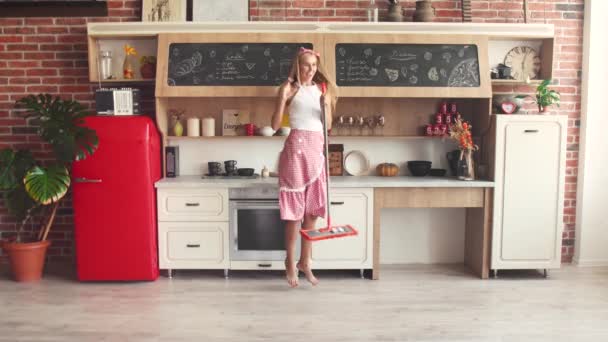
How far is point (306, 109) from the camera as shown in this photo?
3.57m

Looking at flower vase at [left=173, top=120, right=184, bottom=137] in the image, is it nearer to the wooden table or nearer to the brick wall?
the brick wall

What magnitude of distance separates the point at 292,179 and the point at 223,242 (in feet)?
2.70

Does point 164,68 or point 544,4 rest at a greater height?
point 544,4

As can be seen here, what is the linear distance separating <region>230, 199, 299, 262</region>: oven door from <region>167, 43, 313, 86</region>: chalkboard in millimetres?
981

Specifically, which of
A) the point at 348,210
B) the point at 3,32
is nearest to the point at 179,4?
the point at 3,32

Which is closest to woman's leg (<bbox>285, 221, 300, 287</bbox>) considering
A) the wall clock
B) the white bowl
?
the white bowl

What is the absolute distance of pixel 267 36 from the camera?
161 inches

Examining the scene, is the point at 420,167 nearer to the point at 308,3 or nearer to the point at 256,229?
the point at 256,229

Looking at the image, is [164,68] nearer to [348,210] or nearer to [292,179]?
[292,179]

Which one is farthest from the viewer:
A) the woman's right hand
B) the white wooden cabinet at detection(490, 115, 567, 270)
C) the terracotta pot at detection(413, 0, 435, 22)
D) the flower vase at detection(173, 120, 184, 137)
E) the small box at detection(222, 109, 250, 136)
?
the small box at detection(222, 109, 250, 136)

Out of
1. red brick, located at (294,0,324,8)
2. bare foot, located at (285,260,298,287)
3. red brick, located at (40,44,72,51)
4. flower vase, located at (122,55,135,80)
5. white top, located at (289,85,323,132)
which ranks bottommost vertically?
bare foot, located at (285,260,298,287)

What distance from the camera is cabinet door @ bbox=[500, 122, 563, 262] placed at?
3.92 m

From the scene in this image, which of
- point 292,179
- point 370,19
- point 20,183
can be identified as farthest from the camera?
point 370,19

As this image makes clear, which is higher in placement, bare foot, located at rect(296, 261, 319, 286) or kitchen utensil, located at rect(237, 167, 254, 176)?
kitchen utensil, located at rect(237, 167, 254, 176)
